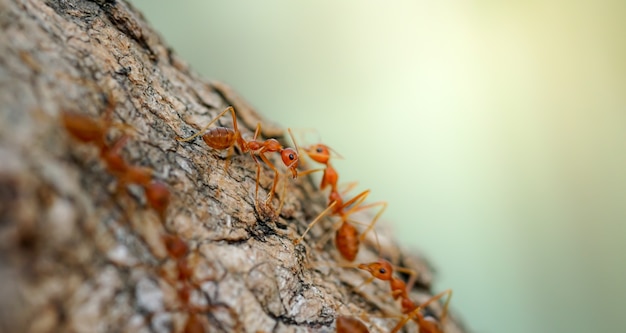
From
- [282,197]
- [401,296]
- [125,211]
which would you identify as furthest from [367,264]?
[125,211]

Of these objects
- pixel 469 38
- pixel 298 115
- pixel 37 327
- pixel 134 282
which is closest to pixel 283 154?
pixel 134 282

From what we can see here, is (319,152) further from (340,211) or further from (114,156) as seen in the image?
(114,156)

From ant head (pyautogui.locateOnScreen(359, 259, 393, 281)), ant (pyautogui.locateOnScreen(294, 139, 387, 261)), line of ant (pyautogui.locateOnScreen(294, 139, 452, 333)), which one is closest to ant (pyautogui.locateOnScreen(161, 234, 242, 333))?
line of ant (pyautogui.locateOnScreen(294, 139, 452, 333))

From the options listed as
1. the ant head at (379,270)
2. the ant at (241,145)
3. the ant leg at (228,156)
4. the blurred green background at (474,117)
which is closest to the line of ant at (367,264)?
the ant head at (379,270)

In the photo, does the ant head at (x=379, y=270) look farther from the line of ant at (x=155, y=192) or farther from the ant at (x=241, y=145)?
the line of ant at (x=155, y=192)

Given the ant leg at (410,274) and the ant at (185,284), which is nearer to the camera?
the ant at (185,284)

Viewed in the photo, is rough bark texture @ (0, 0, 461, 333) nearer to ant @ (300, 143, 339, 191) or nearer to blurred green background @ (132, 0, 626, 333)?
ant @ (300, 143, 339, 191)

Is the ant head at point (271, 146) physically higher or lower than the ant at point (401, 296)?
higher
